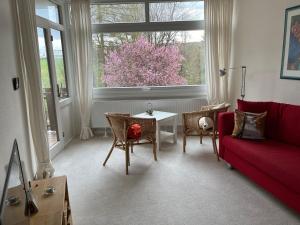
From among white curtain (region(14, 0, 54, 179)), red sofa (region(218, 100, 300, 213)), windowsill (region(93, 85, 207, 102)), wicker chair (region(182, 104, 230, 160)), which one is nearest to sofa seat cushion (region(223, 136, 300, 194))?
red sofa (region(218, 100, 300, 213))

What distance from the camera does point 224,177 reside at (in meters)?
3.01

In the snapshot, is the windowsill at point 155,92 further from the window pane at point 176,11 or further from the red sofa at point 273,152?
the red sofa at point 273,152

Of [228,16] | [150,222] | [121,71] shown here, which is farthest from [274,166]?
[121,71]

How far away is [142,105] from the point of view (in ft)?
15.5

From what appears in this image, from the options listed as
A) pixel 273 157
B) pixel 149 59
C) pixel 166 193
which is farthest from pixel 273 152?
pixel 149 59

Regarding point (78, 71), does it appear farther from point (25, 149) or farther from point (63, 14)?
point (25, 149)

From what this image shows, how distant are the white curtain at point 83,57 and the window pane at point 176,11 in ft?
4.07

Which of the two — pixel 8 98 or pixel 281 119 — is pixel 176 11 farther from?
pixel 8 98

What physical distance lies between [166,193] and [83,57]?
299cm

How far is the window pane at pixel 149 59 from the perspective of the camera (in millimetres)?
4773

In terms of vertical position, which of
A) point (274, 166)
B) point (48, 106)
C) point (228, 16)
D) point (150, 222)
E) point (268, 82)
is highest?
point (228, 16)

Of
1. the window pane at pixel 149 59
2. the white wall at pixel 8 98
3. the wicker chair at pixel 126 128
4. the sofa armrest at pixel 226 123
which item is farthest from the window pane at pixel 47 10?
the sofa armrest at pixel 226 123

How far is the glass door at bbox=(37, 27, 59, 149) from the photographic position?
3.68 m

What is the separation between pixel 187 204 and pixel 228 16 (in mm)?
3426
